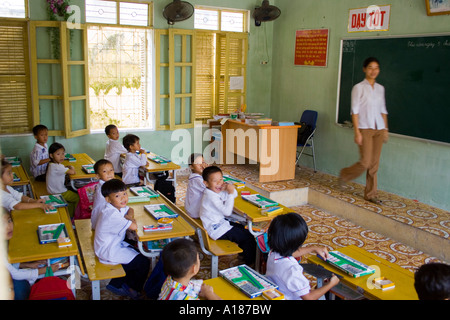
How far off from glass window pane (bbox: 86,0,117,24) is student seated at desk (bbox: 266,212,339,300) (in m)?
5.35

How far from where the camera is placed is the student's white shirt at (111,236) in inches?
126

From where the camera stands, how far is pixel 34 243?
2945 millimetres

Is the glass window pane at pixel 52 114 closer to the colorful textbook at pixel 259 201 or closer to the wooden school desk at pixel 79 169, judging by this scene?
the wooden school desk at pixel 79 169

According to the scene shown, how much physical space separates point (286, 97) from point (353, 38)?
1.84 meters

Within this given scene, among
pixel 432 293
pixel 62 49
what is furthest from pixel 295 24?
pixel 432 293

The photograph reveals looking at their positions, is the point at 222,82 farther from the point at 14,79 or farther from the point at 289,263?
the point at 289,263

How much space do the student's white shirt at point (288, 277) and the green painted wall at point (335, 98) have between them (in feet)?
12.1

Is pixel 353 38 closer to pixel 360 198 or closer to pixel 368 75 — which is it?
pixel 368 75

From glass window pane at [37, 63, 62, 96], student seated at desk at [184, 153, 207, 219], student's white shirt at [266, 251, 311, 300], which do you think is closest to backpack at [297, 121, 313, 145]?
student seated at desk at [184, 153, 207, 219]

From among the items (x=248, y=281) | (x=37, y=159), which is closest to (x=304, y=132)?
(x=37, y=159)

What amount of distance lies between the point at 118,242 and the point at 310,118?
186 inches

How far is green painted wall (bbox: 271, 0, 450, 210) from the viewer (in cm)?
550

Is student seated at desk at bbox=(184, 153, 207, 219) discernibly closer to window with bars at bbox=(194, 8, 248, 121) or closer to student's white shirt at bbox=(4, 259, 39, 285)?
student's white shirt at bbox=(4, 259, 39, 285)

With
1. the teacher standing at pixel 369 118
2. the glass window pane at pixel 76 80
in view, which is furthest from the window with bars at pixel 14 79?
the teacher standing at pixel 369 118
